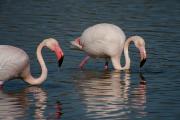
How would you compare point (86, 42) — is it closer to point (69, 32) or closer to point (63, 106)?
point (69, 32)

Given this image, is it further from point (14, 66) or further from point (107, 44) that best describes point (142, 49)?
point (14, 66)

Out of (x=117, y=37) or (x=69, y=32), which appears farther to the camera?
(x=69, y=32)

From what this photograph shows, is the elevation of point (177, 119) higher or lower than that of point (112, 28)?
lower

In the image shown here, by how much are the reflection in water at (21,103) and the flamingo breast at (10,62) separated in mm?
384

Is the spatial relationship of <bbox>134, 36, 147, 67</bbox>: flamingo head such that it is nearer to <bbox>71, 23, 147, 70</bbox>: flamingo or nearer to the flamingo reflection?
<bbox>71, 23, 147, 70</bbox>: flamingo

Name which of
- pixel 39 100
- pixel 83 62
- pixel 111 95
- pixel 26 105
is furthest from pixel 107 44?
pixel 26 105

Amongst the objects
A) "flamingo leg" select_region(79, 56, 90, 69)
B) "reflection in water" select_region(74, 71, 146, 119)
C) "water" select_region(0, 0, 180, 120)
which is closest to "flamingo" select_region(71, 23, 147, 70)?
"flamingo leg" select_region(79, 56, 90, 69)

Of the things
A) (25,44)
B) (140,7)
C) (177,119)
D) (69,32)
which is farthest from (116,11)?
(177,119)

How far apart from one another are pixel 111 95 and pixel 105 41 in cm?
374

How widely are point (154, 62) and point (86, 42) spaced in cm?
165

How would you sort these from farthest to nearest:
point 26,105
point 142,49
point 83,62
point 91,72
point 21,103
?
point 83,62 → point 142,49 → point 91,72 → point 21,103 → point 26,105

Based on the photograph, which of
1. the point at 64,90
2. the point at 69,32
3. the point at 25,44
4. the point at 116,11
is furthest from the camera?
the point at 116,11

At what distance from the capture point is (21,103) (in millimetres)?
13070

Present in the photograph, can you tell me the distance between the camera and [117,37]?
17391 millimetres
